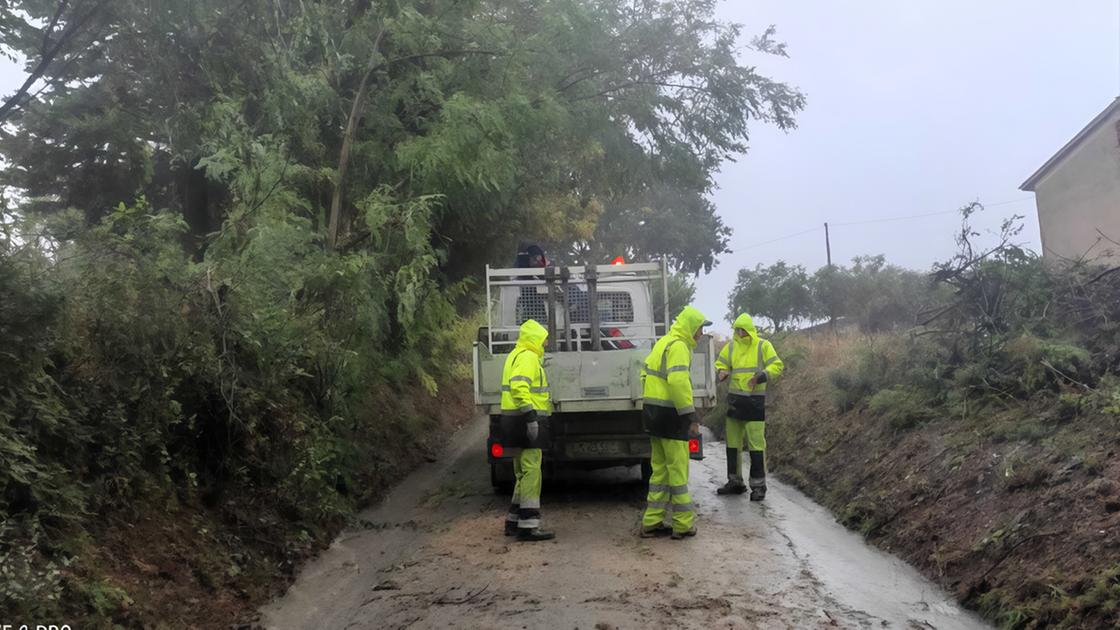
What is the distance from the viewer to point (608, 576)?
255 inches

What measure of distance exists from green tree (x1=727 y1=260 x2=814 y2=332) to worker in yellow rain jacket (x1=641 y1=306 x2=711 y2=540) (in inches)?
1011

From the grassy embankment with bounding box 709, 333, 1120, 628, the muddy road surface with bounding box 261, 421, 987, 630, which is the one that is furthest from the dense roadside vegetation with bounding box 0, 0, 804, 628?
the grassy embankment with bounding box 709, 333, 1120, 628

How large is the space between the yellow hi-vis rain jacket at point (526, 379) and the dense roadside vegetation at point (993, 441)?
10.4 feet

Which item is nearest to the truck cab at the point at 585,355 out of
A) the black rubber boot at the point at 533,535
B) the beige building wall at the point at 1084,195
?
the black rubber boot at the point at 533,535

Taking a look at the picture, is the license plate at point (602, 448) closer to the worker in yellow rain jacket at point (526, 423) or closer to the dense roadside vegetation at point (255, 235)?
the worker in yellow rain jacket at point (526, 423)

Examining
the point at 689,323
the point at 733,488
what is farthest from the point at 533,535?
the point at 733,488

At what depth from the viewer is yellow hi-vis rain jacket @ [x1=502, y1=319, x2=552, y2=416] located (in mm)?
7957

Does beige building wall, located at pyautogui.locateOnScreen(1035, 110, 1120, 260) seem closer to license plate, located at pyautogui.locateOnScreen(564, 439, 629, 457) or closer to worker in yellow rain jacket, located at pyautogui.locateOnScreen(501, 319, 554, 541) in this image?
license plate, located at pyautogui.locateOnScreen(564, 439, 629, 457)

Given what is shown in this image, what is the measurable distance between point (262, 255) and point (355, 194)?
3760 millimetres

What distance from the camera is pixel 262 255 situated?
8.04 metres

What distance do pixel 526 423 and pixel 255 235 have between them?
3224mm

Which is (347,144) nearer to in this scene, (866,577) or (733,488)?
(733,488)

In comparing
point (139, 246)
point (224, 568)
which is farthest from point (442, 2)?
point (224, 568)

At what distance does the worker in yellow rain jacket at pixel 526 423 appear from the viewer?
7883mm
